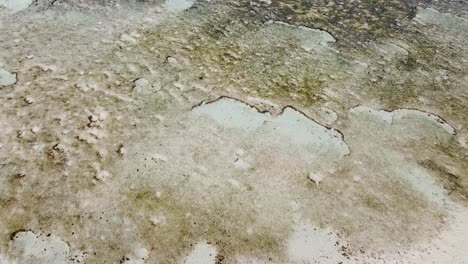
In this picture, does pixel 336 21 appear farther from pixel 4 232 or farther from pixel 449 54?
pixel 4 232

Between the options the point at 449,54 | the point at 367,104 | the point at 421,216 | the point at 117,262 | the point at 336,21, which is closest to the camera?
the point at 117,262

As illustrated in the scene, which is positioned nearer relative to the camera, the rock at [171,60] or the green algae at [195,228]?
the green algae at [195,228]

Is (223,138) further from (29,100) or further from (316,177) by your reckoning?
(29,100)

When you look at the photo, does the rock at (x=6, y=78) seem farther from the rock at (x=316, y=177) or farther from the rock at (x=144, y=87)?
the rock at (x=316, y=177)

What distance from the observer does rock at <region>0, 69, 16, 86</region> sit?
140 inches

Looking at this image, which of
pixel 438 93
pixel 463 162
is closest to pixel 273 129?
pixel 463 162

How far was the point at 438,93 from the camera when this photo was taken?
400 centimetres

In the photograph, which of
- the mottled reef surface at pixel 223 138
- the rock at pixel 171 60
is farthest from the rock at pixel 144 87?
the rock at pixel 171 60

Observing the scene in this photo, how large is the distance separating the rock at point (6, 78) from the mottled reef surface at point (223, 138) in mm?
17

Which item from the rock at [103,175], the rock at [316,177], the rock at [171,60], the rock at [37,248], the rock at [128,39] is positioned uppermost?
the rock at [128,39]

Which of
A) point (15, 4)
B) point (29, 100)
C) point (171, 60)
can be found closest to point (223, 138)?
point (171, 60)

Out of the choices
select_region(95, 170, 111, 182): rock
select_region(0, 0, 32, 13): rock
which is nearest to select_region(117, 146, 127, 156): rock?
select_region(95, 170, 111, 182): rock

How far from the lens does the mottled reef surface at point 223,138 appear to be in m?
Answer: 2.60

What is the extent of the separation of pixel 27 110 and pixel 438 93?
377cm
